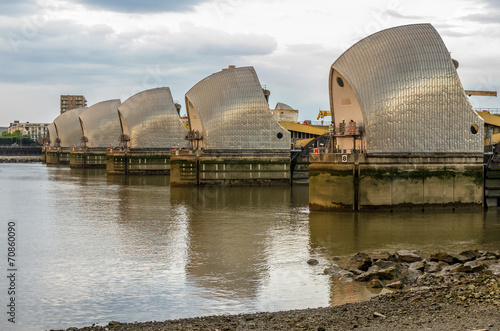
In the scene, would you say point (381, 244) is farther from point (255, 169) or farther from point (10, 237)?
point (255, 169)

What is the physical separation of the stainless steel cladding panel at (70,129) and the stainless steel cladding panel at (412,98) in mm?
99848

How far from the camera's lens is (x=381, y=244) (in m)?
28.7

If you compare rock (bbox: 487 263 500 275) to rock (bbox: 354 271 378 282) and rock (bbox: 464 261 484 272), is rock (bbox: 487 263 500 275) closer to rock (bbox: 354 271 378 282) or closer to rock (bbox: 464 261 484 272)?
rock (bbox: 464 261 484 272)

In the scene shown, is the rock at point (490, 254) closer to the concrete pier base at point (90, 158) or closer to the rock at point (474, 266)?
the rock at point (474, 266)

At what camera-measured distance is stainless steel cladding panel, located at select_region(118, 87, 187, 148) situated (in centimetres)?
8725

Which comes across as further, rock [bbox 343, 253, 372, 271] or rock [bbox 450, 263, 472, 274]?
rock [bbox 343, 253, 372, 271]

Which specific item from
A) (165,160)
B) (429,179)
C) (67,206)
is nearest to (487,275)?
(429,179)

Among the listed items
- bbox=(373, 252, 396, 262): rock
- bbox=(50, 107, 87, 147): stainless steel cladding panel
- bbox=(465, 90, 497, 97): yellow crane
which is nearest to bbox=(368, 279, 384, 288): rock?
bbox=(373, 252, 396, 262): rock

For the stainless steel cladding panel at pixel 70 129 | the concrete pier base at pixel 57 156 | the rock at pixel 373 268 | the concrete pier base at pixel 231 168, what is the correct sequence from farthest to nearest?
1. the concrete pier base at pixel 57 156
2. the stainless steel cladding panel at pixel 70 129
3. the concrete pier base at pixel 231 168
4. the rock at pixel 373 268

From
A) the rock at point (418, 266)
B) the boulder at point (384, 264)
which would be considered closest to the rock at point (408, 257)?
the rock at point (418, 266)

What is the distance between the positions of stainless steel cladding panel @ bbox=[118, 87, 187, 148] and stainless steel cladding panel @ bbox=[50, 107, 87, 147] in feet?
158

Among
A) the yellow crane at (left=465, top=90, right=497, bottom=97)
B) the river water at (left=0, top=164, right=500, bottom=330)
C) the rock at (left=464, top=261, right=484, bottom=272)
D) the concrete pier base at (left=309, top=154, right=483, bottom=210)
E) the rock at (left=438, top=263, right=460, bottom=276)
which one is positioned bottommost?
the river water at (left=0, top=164, right=500, bottom=330)

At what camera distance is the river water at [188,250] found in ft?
60.8

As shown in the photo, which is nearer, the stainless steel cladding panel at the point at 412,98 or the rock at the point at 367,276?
the rock at the point at 367,276
